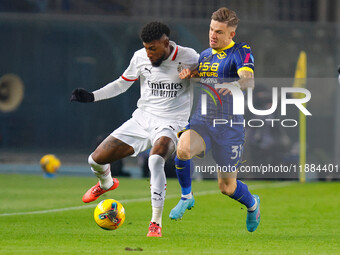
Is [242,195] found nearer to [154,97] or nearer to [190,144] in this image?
[190,144]

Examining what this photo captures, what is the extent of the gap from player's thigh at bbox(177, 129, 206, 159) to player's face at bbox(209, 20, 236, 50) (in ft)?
2.70

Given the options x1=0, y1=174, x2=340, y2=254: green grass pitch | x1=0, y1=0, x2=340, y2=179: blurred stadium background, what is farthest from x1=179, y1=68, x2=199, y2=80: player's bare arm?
x1=0, y1=0, x2=340, y2=179: blurred stadium background

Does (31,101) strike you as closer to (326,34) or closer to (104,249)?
(326,34)

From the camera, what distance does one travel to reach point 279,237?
8.29 meters

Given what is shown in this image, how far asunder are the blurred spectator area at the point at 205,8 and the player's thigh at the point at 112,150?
10273 mm

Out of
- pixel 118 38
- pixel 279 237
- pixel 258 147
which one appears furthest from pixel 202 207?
pixel 118 38

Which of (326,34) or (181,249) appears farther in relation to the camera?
(326,34)

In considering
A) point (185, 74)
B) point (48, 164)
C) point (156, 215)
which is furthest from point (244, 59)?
point (48, 164)

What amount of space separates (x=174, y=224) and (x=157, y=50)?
1.91 meters

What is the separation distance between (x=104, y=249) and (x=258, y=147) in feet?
29.0

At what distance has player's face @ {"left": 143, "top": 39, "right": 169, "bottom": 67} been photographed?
333 inches

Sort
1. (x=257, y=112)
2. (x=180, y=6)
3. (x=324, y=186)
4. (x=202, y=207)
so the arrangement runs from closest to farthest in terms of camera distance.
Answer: (x=202, y=207) < (x=257, y=112) < (x=324, y=186) < (x=180, y=6)

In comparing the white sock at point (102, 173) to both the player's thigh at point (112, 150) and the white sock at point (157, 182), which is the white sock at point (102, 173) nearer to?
the player's thigh at point (112, 150)

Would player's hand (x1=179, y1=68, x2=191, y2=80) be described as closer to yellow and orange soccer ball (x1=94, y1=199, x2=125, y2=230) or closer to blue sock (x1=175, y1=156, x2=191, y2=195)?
blue sock (x1=175, y1=156, x2=191, y2=195)
